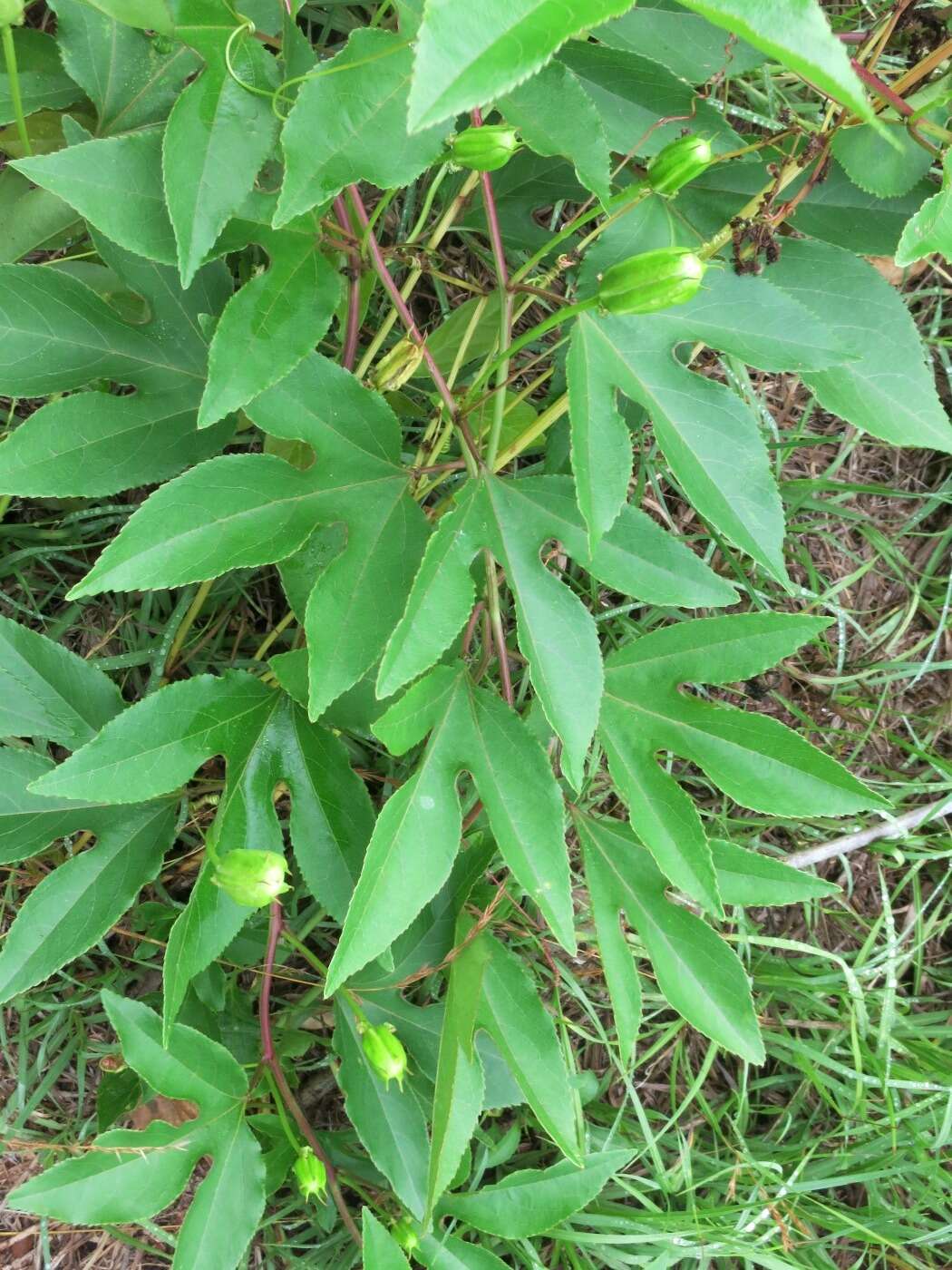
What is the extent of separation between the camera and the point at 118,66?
1013 mm

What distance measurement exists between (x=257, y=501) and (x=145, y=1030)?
1.83 feet

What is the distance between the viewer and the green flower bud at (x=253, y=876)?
0.89m

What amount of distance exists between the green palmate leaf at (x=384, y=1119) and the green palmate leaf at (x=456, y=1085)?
10cm

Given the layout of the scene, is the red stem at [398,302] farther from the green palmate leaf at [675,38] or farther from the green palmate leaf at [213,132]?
the green palmate leaf at [675,38]

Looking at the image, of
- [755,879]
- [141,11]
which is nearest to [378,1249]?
[755,879]

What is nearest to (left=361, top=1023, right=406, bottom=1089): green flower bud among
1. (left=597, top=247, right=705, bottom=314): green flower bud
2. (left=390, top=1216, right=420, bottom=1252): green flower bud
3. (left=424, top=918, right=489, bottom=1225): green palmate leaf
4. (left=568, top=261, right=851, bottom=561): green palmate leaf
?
(left=424, top=918, right=489, bottom=1225): green palmate leaf

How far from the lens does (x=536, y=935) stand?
4.58ft

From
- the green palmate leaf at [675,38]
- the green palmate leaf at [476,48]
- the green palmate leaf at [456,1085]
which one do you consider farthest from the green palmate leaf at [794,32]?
the green palmate leaf at [456,1085]

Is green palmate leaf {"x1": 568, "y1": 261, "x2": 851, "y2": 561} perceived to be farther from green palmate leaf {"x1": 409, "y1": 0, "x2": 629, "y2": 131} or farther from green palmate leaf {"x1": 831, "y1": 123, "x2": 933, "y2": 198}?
green palmate leaf {"x1": 409, "y1": 0, "x2": 629, "y2": 131}

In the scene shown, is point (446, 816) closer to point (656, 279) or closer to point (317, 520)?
point (317, 520)

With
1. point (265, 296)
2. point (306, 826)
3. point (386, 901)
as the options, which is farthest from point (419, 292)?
point (386, 901)

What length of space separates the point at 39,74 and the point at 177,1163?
44.1 inches

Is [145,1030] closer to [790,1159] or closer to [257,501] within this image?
[257,501]

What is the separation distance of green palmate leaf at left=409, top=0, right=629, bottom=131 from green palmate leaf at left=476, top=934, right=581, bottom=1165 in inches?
33.3
